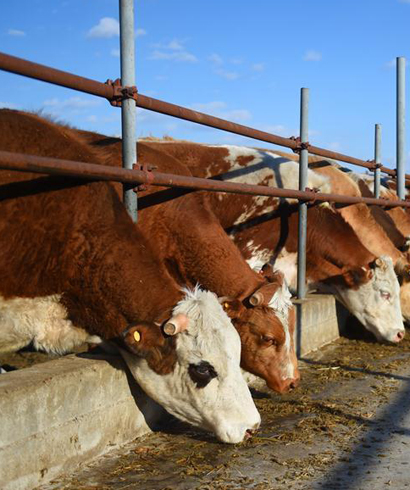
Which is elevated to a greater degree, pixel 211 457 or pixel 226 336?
pixel 226 336

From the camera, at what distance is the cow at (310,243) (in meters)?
7.32

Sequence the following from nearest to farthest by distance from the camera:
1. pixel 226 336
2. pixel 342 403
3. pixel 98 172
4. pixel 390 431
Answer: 1. pixel 98 172
2. pixel 226 336
3. pixel 390 431
4. pixel 342 403

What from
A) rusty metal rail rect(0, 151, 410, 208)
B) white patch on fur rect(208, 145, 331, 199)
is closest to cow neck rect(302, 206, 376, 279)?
white patch on fur rect(208, 145, 331, 199)

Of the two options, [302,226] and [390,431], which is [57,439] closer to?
[390,431]

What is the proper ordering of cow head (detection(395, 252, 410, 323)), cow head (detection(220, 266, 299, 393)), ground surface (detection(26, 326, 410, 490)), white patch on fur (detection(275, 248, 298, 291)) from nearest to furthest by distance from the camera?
ground surface (detection(26, 326, 410, 490)) → cow head (detection(220, 266, 299, 393)) → white patch on fur (detection(275, 248, 298, 291)) → cow head (detection(395, 252, 410, 323))

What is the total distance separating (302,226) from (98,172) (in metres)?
3.42

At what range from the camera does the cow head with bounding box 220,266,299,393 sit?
16.0 feet

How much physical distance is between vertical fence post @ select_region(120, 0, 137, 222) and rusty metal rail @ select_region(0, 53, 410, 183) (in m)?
0.08

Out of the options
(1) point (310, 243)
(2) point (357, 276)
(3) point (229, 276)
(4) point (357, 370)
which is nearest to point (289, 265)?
(1) point (310, 243)

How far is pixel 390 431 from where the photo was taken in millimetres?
4273

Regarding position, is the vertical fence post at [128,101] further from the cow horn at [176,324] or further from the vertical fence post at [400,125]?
the vertical fence post at [400,125]

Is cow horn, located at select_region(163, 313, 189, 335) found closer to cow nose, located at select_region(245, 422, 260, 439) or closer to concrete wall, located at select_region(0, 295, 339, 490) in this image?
concrete wall, located at select_region(0, 295, 339, 490)

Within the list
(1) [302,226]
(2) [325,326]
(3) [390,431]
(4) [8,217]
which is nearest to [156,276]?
(4) [8,217]

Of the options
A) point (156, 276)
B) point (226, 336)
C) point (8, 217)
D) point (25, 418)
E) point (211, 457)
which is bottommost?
point (211, 457)
